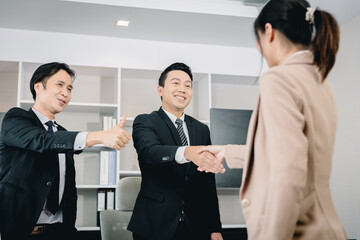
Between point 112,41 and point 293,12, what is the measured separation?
362 centimetres

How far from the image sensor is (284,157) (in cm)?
114

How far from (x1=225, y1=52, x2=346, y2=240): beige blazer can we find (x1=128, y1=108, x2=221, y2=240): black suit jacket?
0.91 meters

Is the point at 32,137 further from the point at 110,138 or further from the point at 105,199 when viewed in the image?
the point at 105,199

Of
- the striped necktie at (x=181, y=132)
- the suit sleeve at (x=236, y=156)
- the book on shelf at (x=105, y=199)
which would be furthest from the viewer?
the book on shelf at (x=105, y=199)

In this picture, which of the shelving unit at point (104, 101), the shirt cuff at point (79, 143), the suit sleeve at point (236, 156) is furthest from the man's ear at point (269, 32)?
the shelving unit at point (104, 101)

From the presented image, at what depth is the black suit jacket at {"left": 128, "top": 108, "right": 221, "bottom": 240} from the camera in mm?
2143

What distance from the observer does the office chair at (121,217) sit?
2.89 meters

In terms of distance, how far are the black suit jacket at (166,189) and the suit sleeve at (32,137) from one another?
1.46 ft

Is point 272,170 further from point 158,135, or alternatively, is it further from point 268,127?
point 158,135

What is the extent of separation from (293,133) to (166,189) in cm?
117

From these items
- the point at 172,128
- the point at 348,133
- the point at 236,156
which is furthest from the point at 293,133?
the point at 348,133

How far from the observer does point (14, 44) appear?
448 centimetres

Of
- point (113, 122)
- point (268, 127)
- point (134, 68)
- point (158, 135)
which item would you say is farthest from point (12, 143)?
point (134, 68)

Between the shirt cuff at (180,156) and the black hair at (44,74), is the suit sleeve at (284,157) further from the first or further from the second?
the black hair at (44,74)
